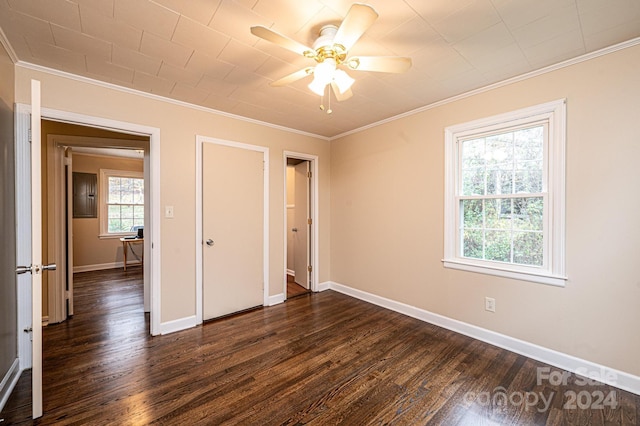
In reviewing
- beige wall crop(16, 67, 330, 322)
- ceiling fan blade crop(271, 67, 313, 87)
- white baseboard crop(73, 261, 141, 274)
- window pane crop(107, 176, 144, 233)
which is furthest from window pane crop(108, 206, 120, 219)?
ceiling fan blade crop(271, 67, 313, 87)

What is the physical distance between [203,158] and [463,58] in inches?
107

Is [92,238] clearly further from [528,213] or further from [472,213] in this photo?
[528,213]

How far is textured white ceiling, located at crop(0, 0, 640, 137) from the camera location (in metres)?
1.58

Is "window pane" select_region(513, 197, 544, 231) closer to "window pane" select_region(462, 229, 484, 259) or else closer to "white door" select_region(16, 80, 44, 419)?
"window pane" select_region(462, 229, 484, 259)

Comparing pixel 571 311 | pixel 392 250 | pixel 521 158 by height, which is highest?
pixel 521 158

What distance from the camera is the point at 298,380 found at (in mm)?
2078

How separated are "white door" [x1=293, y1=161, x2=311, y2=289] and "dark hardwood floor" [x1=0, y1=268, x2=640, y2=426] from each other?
1326mm

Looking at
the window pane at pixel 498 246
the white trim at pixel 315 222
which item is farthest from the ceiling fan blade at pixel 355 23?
the white trim at pixel 315 222

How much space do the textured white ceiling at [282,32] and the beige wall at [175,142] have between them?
18 centimetres

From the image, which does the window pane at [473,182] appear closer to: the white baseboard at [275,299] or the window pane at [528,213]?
the window pane at [528,213]

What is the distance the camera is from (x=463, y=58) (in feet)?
6.95

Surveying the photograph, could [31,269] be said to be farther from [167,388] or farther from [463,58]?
[463,58]

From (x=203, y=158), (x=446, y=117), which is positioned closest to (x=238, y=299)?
(x=203, y=158)

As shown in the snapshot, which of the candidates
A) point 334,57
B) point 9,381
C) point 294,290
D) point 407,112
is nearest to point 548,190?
point 407,112
